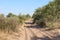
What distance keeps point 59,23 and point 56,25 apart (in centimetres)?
Result: 241

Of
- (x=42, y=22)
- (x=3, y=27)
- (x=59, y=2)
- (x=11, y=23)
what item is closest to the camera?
(x=59, y=2)

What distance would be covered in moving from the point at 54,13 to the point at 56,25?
18.2 ft

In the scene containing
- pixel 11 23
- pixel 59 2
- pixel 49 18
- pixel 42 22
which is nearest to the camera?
pixel 59 2

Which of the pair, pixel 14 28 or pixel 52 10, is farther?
pixel 52 10

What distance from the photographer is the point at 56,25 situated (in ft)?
132

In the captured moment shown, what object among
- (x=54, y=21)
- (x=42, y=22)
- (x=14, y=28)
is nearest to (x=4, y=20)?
(x=14, y=28)

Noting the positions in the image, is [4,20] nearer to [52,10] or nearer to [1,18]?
[1,18]

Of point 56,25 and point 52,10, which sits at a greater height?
point 52,10

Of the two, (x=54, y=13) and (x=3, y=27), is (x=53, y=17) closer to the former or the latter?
(x=54, y=13)

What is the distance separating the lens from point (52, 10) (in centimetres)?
4534

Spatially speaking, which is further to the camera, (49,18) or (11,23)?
(49,18)

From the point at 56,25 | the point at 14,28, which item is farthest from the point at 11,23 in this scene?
the point at 56,25

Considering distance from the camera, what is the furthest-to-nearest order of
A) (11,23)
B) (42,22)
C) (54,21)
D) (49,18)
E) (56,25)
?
(42,22) → (49,18) → (54,21) → (56,25) → (11,23)

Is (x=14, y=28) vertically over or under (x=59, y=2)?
under
